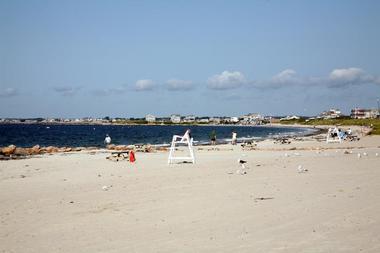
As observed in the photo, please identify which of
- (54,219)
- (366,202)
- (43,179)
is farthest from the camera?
(43,179)

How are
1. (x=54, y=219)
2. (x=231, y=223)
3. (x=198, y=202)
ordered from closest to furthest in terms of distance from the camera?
(x=231, y=223)
(x=54, y=219)
(x=198, y=202)

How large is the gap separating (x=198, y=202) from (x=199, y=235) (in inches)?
132

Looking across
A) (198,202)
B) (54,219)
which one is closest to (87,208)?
(54,219)

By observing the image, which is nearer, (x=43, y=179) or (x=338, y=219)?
(x=338, y=219)

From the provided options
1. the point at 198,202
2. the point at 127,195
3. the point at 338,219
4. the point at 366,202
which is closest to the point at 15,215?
the point at 127,195

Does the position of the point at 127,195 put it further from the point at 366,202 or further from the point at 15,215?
the point at 366,202

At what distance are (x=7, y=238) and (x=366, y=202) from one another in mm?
8250

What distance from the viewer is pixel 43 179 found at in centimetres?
1775

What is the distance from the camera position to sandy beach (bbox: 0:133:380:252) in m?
7.54

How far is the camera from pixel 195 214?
993 centimetres

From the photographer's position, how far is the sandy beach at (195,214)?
7539 millimetres

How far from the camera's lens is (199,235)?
26.6ft

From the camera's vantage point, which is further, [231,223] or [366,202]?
[366,202]

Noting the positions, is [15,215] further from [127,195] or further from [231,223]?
[231,223]
